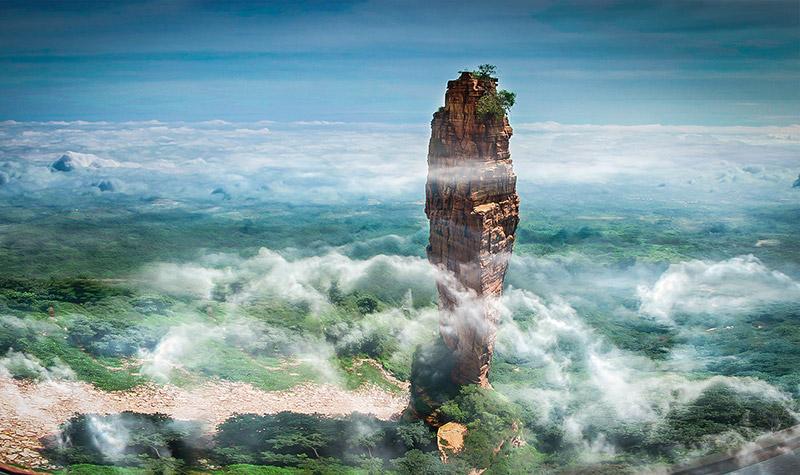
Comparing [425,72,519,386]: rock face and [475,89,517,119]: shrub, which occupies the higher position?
[475,89,517,119]: shrub

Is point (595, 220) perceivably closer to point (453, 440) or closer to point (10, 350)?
point (453, 440)

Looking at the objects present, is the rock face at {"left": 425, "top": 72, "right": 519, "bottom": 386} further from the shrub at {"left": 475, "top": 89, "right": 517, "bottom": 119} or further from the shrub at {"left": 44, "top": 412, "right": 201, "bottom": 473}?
the shrub at {"left": 44, "top": 412, "right": 201, "bottom": 473}

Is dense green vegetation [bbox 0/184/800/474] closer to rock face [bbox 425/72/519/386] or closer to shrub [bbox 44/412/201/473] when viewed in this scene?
shrub [bbox 44/412/201/473]

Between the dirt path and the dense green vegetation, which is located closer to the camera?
the dirt path

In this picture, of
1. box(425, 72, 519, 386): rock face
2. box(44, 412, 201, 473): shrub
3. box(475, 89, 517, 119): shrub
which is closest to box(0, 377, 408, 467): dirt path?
box(44, 412, 201, 473): shrub

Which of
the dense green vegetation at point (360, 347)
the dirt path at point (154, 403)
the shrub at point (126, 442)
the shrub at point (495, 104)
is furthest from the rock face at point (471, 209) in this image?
the shrub at point (126, 442)

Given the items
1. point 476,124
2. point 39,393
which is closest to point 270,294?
point 39,393

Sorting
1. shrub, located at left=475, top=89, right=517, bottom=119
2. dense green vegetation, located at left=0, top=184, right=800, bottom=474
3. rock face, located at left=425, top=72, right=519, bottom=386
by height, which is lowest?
dense green vegetation, located at left=0, top=184, right=800, bottom=474
